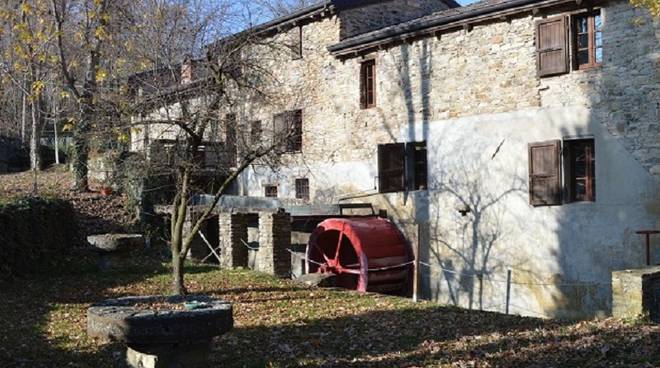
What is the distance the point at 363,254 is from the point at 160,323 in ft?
33.6

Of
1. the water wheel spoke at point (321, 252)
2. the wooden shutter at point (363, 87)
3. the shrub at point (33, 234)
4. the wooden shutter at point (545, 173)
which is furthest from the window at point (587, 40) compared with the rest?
the shrub at point (33, 234)

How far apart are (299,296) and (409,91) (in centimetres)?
724

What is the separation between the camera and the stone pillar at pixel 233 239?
647 inches

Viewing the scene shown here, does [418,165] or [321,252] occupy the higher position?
[418,165]

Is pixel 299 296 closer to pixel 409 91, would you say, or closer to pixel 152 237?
pixel 409 91

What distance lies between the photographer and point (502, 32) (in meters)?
15.4

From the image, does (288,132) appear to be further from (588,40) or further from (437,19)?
(588,40)

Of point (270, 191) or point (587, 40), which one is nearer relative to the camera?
point (587, 40)

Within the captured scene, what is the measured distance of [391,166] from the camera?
17.8 metres

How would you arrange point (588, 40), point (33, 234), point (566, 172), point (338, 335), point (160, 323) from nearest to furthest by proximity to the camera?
point (160, 323) < point (338, 335) < point (588, 40) < point (566, 172) < point (33, 234)

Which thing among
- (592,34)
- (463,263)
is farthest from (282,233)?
(592,34)

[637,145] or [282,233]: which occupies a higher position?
[637,145]

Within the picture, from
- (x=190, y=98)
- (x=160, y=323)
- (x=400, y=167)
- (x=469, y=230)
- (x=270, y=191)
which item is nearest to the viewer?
(x=160, y=323)

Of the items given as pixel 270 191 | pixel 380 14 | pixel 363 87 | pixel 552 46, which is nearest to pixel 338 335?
pixel 552 46
